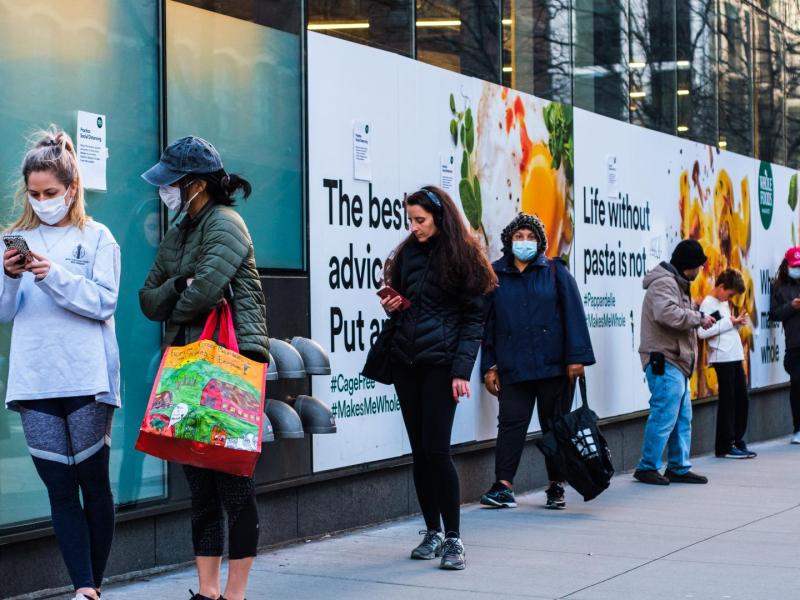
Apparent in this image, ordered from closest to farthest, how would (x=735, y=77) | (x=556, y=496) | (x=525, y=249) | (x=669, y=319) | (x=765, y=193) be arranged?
(x=525, y=249)
(x=556, y=496)
(x=669, y=319)
(x=735, y=77)
(x=765, y=193)

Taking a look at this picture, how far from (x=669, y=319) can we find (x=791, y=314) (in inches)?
185

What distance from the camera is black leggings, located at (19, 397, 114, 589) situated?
5422 mm

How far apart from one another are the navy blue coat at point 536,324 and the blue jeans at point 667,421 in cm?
183

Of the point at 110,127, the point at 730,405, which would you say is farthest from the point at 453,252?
the point at 730,405

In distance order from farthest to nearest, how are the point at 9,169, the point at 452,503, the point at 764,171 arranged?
the point at 764,171 → the point at 452,503 → the point at 9,169

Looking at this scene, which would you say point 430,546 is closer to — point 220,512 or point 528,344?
point 220,512

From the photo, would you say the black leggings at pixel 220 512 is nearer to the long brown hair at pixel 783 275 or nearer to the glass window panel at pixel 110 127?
the glass window panel at pixel 110 127

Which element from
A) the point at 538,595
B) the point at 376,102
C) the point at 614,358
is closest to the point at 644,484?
the point at 614,358

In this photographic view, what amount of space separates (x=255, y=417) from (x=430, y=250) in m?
1.93

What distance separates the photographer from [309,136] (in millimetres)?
8117

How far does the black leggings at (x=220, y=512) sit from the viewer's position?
18.2 ft

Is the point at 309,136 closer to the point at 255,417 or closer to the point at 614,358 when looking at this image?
the point at 255,417

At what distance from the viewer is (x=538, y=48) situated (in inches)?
438

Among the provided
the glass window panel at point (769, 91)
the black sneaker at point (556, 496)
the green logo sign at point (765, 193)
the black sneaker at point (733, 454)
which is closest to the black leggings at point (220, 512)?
the black sneaker at point (556, 496)
